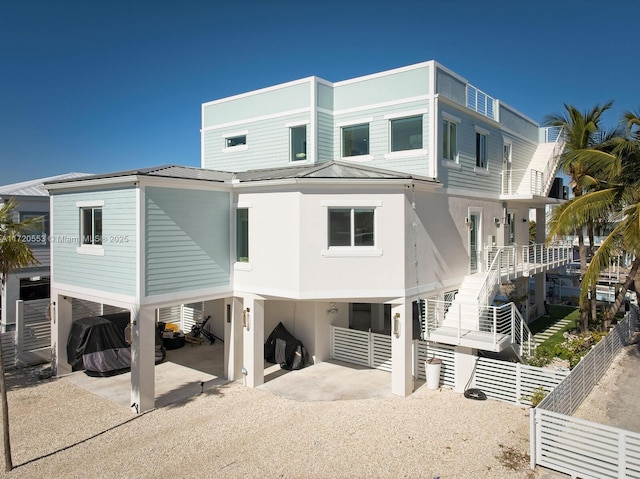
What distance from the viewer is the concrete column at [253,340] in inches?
593

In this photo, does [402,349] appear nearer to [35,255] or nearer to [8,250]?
[8,250]

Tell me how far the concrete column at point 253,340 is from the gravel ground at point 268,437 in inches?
25.0

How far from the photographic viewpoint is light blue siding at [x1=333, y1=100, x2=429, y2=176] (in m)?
16.5

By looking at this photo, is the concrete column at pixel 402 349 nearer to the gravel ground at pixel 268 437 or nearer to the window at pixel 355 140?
the gravel ground at pixel 268 437

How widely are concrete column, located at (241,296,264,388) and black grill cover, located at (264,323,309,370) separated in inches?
72.7

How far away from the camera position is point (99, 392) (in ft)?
48.4

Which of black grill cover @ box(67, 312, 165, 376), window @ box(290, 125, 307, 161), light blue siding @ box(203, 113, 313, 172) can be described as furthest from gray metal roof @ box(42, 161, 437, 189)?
black grill cover @ box(67, 312, 165, 376)

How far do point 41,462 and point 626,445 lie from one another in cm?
1250

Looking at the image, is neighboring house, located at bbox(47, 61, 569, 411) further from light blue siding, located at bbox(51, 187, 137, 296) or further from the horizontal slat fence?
the horizontal slat fence

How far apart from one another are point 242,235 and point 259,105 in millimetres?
7869

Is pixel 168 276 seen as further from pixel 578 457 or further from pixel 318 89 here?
pixel 578 457

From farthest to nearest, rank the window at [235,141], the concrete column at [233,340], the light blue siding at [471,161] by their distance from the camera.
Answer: the window at [235,141], the light blue siding at [471,161], the concrete column at [233,340]

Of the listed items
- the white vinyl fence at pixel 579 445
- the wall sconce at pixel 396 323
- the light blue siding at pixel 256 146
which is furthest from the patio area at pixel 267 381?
the light blue siding at pixel 256 146

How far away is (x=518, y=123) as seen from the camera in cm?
2325
